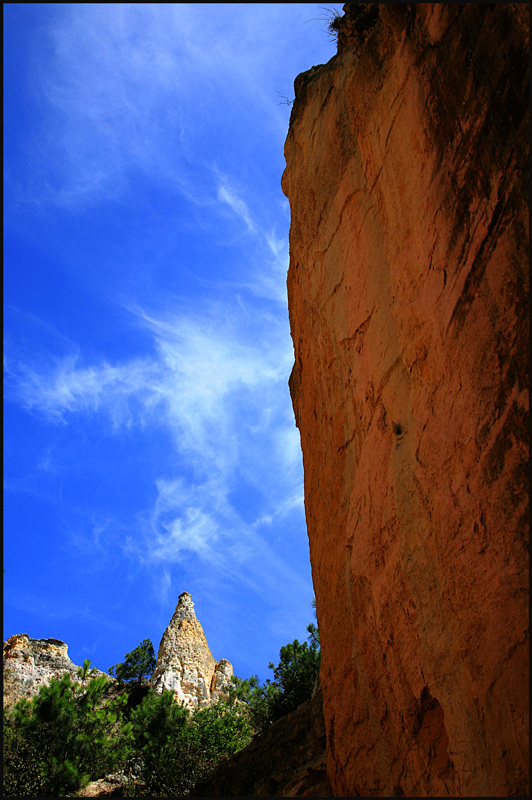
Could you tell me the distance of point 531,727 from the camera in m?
3.90

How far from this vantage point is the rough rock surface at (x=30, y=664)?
2331 centimetres

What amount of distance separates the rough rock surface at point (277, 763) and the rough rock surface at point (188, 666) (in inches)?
658

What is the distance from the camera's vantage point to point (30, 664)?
25328 millimetres

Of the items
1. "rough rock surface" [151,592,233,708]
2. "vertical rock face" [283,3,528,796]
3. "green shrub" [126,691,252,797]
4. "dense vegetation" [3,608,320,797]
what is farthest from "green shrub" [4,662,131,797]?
"rough rock surface" [151,592,233,708]

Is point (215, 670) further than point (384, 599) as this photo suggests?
Yes

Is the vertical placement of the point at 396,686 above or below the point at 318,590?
below

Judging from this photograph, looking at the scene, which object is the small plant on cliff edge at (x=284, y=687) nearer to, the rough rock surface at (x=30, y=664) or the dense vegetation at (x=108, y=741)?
the dense vegetation at (x=108, y=741)

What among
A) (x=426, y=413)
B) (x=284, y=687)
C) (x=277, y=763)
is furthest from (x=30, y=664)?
(x=426, y=413)

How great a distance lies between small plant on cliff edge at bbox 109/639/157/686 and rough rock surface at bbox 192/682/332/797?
23788mm

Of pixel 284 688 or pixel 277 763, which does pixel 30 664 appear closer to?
pixel 284 688

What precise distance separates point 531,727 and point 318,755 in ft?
18.7

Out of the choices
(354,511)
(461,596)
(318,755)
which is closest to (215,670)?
(318,755)

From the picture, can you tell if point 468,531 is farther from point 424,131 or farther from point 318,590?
point 424,131

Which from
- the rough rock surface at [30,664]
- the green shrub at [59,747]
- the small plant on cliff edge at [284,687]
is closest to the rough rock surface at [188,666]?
the rough rock surface at [30,664]
